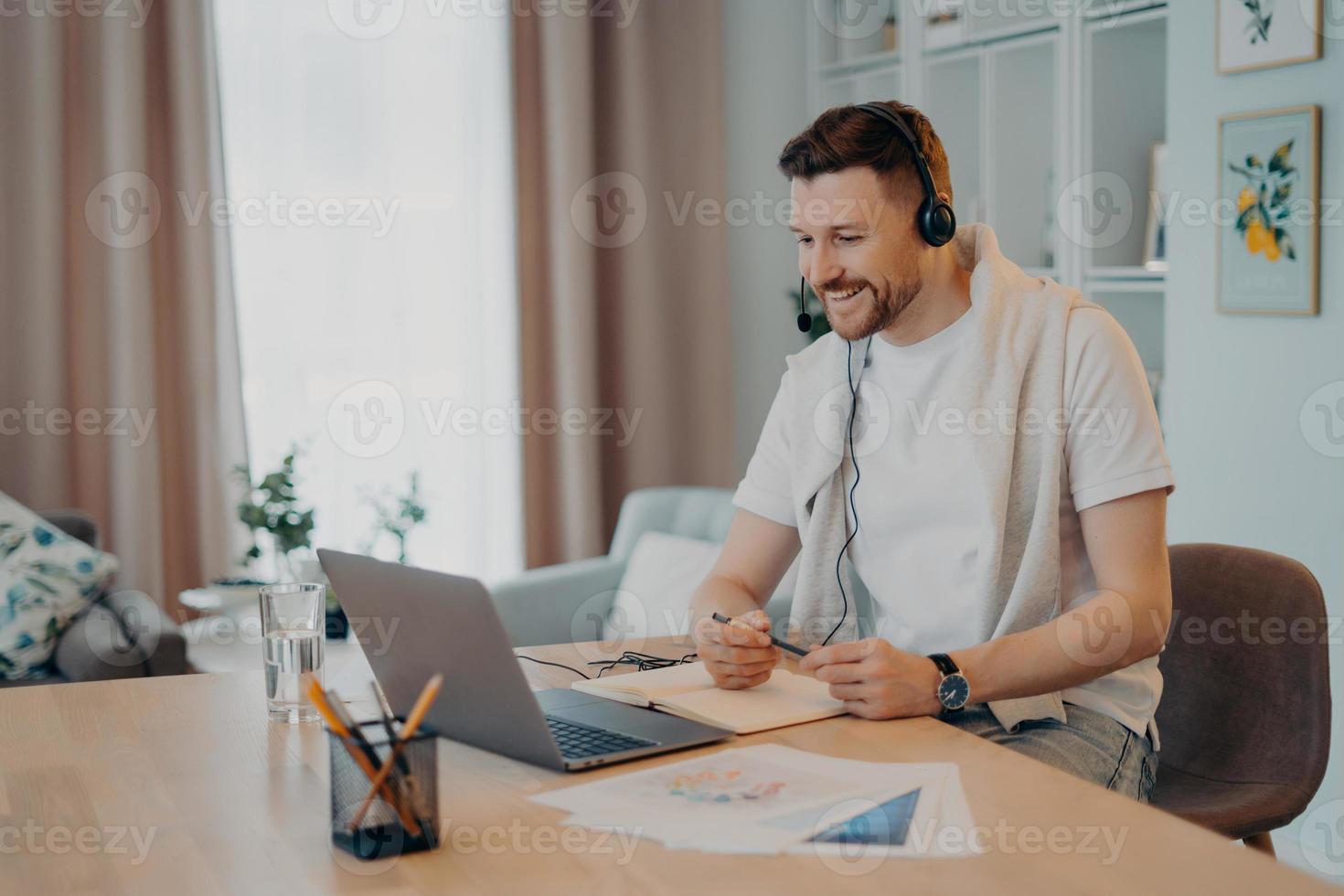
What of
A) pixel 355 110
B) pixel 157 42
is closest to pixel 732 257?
pixel 355 110

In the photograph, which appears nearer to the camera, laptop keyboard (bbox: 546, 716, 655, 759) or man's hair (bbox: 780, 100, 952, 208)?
laptop keyboard (bbox: 546, 716, 655, 759)

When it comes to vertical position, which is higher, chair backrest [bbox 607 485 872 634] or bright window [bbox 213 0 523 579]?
bright window [bbox 213 0 523 579]

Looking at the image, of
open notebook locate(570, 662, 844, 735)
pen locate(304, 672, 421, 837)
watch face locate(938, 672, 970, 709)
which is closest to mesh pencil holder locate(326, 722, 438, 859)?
pen locate(304, 672, 421, 837)

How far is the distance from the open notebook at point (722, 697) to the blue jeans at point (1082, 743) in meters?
0.17

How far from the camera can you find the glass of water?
1393 mm

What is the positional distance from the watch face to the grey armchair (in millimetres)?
1568

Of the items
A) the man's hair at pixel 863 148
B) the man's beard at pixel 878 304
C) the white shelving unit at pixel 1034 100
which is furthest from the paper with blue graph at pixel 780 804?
the white shelving unit at pixel 1034 100

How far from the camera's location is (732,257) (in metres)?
4.30

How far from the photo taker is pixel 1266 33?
8.61 feet

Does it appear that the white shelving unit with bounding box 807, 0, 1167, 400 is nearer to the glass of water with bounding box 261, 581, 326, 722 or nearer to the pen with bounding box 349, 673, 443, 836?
the glass of water with bounding box 261, 581, 326, 722

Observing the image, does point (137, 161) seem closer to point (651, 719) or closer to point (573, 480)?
point (573, 480)

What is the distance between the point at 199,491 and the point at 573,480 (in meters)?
1.04

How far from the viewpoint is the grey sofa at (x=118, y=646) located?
2631 mm

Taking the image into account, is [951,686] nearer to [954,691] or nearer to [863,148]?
[954,691]
